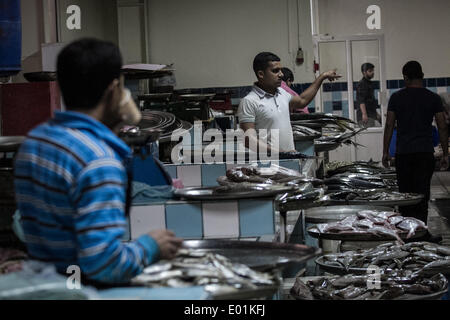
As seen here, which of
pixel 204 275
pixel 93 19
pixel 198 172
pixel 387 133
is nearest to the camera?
Result: pixel 204 275

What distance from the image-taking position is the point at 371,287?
460 cm

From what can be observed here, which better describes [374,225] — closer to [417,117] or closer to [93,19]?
[417,117]

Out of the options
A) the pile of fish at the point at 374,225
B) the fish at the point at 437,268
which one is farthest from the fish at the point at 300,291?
the pile of fish at the point at 374,225

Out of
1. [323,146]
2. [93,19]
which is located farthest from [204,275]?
[93,19]

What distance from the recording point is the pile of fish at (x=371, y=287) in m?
4.48

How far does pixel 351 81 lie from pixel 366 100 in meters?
0.54

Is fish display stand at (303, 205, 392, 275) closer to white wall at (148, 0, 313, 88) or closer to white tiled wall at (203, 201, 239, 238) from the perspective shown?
white tiled wall at (203, 201, 239, 238)

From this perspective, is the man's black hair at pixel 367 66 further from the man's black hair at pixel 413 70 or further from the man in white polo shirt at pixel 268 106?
the man in white polo shirt at pixel 268 106

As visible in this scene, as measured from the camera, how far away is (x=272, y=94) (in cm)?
766

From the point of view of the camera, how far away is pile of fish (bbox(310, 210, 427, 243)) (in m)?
5.70

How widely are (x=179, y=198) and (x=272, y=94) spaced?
13.0 feet

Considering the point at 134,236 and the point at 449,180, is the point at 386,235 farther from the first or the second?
the point at 449,180

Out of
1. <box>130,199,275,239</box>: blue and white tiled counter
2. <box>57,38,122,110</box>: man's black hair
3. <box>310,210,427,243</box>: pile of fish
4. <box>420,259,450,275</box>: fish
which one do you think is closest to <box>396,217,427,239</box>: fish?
<box>310,210,427,243</box>: pile of fish

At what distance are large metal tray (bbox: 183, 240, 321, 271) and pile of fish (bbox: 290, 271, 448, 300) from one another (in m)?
1.46
